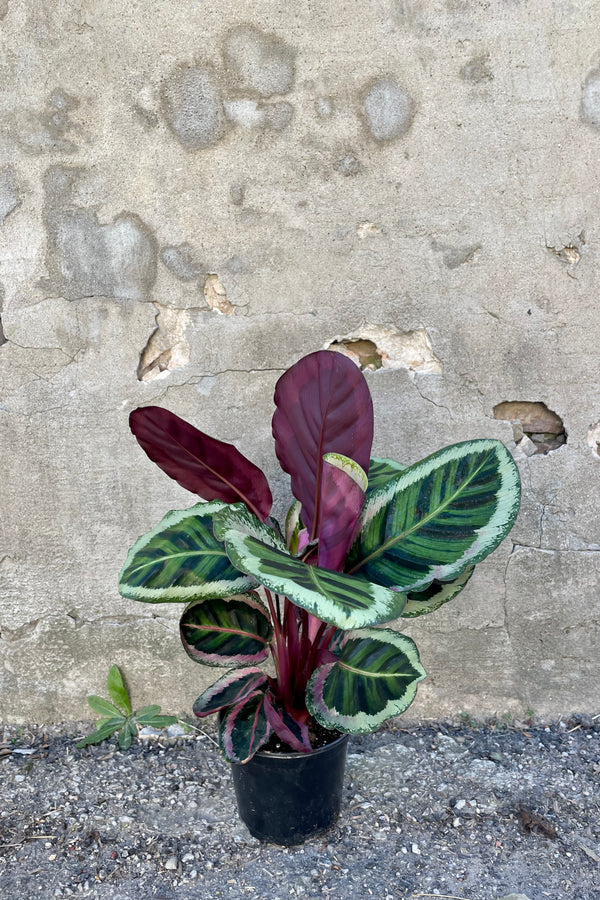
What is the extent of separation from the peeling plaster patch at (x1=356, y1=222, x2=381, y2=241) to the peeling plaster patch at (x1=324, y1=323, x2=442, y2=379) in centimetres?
23

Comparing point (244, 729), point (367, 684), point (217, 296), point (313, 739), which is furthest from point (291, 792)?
point (217, 296)

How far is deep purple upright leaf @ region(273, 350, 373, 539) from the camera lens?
139 centimetres

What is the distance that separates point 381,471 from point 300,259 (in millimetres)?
596

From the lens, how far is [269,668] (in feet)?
6.61

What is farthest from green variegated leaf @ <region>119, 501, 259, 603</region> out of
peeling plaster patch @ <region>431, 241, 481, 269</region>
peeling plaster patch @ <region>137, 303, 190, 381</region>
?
peeling plaster patch @ <region>431, 241, 481, 269</region>

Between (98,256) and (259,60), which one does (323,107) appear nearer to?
(259,60)

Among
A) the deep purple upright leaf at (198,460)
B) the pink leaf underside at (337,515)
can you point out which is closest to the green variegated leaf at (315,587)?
the pink leaf underside at (337,515)

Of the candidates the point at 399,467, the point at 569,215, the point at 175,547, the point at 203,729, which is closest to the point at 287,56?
the point at 569,215

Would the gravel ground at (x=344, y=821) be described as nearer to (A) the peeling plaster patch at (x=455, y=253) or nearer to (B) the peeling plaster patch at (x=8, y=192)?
(A) the peeling plaster patch at (x=455, y=253)

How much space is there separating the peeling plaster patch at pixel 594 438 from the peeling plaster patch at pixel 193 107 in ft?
4.00

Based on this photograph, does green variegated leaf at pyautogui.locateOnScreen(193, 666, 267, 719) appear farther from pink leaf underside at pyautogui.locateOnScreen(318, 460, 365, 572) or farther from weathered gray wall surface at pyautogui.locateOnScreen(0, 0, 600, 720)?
weathered gray wall surface at pyautogui.locateOnScreen(0, 0, 600, 720)

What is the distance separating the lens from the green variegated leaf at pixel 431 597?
1.49 meters

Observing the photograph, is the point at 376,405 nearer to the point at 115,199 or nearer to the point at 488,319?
the point at 488,319

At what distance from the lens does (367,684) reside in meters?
1.39
